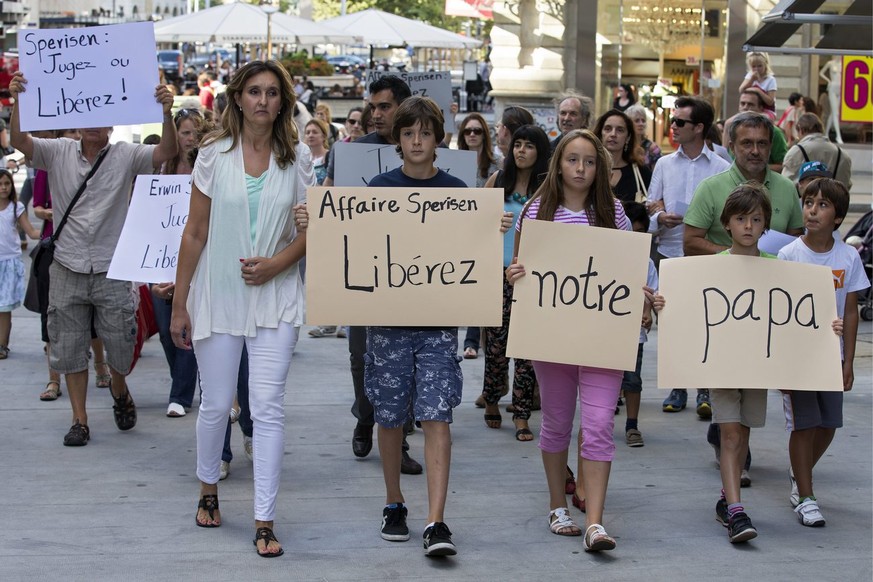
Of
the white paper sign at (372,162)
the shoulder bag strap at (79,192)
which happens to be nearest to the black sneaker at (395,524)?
the white paper sign at (372,162)

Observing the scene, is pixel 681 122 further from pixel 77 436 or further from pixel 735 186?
pixel 77 436

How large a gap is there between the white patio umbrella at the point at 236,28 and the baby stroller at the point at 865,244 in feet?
55.4

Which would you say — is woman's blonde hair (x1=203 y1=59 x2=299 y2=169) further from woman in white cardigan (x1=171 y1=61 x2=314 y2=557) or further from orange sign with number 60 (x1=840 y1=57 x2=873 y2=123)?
orange sign with number 60 (x1=840 y1=57 x2=873 y2=123)

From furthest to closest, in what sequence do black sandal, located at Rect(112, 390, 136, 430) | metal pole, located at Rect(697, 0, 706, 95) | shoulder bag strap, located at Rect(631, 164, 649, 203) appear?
metal pole, located at Rect(697, 0, 706, 95) → shoulder bag strap, located at Rect(631, 164, 649, 203) → black sandal, located at Rect(112, 390, 136, 430)

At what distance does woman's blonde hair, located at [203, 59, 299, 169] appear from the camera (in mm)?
5398

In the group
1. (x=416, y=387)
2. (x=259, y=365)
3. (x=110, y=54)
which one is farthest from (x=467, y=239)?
(x=110, y=54)

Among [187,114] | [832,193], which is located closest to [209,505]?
[187,114]

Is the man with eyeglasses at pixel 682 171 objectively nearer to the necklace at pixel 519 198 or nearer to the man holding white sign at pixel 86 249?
the necklace at pixel 519 198

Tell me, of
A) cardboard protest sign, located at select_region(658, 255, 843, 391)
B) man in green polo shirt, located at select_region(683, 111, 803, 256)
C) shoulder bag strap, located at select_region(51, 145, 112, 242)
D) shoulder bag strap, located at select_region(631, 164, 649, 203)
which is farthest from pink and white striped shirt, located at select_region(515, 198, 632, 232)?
shoulder bag strap, located at select_region(51, 145, 112, 242)

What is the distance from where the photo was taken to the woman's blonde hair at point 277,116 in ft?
17.7

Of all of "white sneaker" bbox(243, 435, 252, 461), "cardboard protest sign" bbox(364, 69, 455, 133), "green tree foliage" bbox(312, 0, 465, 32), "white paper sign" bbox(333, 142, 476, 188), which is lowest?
"white sneaker" bbox(243, 435, 252, 461)

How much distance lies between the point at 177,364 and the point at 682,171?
129 inches

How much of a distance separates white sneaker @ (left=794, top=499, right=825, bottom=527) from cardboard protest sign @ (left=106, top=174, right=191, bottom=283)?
11.4 feet

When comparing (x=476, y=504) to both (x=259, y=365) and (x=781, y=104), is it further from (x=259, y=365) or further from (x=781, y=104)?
(x=781, y=104)
